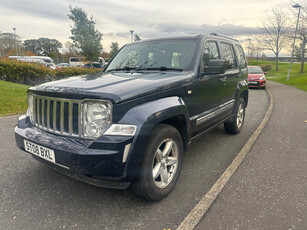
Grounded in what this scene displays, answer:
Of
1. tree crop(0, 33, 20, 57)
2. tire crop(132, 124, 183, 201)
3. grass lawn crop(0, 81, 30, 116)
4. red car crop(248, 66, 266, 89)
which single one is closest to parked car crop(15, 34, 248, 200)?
tire crop(132, 124, 183, 201)

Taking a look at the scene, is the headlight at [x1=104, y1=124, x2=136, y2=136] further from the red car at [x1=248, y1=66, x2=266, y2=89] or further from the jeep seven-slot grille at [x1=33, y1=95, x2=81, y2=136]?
the red car at [x1=248, y1=66, x2=266, y2=89]

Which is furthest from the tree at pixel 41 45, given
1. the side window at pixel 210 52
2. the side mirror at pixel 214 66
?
the side mirror at pixel 214 66

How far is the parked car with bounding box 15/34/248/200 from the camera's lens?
1982 millimetres

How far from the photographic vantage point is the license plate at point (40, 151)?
2.14m

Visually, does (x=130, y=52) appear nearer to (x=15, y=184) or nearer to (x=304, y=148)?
(x=15, y=184)

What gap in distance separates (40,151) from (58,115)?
41 cm

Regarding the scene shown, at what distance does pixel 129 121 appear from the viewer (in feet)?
6.63

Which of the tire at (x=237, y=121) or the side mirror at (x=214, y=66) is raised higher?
the side mirror at (x=214, y=66)

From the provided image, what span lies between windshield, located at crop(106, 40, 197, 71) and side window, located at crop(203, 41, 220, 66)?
216mm

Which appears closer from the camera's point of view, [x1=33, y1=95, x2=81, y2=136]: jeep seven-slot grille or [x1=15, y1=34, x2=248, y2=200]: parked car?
[x1=15, y1=34, x2=248, y2=200]: parked car

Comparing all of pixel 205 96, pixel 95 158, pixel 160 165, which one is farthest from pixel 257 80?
pixel 95 158

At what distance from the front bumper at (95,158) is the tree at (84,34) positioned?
32357mm

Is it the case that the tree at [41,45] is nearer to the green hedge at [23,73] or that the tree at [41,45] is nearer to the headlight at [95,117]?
the green hedge at [23,73]

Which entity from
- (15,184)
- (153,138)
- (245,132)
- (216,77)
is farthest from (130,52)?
(245,132)
